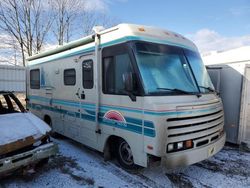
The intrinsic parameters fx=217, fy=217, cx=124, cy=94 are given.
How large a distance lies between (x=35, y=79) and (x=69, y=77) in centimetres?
245

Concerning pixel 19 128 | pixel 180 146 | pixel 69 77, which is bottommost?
pixel 180 146

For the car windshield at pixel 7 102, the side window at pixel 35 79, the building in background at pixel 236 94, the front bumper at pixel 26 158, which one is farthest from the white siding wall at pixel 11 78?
the building in background at pixel 236 94

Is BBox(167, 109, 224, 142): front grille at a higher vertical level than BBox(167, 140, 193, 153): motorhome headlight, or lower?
higher

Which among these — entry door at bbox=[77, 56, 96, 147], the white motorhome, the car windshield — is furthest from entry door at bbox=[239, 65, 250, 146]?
the car windshield

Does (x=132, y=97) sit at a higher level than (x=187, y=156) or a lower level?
higher

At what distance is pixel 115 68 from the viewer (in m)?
4.14

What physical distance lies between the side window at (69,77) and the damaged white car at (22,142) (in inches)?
56.0

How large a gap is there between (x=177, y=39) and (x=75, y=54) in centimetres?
244

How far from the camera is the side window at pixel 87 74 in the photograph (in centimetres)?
472

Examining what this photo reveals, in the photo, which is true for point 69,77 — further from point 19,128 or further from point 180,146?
point 180,146

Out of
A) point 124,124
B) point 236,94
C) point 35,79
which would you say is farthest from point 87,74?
point 236,94

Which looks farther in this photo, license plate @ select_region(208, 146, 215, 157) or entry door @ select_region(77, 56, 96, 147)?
entry door @ select_region(77, 56, 96, 147)

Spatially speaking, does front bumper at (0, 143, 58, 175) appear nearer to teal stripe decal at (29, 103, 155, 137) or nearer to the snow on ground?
the snow on ground

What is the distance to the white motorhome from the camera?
3453mm
